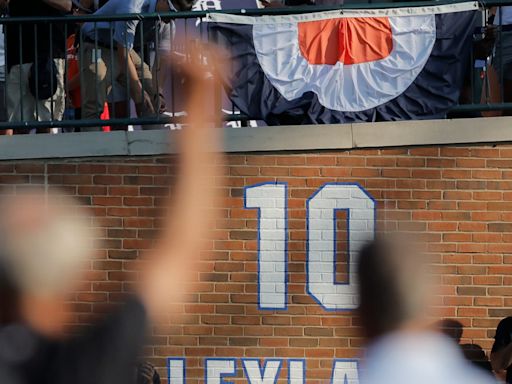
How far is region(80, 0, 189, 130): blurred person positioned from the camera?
8.67 meters

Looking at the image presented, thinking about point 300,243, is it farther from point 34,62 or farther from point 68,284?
point 68,284

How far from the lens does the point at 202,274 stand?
816cm

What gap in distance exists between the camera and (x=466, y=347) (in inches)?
317

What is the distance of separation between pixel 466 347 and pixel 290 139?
2.04 metres

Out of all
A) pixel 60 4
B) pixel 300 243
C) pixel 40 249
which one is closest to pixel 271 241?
pixel 300 243

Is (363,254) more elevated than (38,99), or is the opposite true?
(38,99)

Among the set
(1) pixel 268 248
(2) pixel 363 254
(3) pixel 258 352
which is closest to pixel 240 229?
(1) pixel 268 248

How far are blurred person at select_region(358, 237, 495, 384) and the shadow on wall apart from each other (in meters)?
5.37

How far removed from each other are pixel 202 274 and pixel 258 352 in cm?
72

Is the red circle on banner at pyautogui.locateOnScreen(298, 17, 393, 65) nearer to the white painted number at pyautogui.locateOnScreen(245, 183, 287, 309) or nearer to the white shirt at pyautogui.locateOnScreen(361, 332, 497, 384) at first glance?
the white painted number at pyautogui.locateOnScreen(245, 183, 287, 309)

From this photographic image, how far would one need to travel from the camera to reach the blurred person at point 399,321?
2.62 meters

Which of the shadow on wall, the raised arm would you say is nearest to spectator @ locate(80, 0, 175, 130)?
the shadow on wall

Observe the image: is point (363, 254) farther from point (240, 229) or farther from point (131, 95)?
point (131, 95)

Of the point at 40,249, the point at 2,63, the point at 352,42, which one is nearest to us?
the point at 40,249
